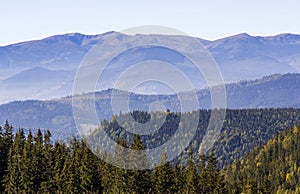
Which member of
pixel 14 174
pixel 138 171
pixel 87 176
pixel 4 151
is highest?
pixel 4 151

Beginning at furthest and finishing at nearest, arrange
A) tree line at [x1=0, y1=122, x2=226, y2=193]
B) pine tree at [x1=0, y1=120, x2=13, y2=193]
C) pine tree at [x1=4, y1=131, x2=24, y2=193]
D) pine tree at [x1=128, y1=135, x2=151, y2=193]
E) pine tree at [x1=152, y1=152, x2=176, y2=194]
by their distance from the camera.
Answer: pine tree at [x1=0, y1=120, x2=13, y2=193]
pine tree at [x1=4, y1=131, x2=24, y2=193]
pine tree at [x1=152, y1=152, x2=176, y2=194]
tree line at [x1=0, y1=122, x2=226, y2=193]
pine tree at [x1=128, y1=135, x2=151, y2=193]

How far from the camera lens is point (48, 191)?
92750 mm

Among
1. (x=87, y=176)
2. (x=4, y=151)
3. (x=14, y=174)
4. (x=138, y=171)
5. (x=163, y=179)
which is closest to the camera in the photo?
(x=138, y=171)

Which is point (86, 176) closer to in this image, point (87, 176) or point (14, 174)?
point (87, 176)

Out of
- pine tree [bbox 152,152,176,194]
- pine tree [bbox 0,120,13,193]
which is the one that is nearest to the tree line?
pine tree [bbox 152,152,176,194]

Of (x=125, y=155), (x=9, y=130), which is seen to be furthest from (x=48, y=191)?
(x=9, y=130)

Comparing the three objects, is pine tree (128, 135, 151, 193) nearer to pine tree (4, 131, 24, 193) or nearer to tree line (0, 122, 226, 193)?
tree line (0, 122, 226, 193)

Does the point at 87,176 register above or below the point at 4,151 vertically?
below

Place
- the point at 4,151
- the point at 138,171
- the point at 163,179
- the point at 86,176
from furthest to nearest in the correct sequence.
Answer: the point at 4,151 → the point at 163,179 → the point at 86,176 → the point at 138,171

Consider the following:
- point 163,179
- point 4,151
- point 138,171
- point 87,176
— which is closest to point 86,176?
point 87,176

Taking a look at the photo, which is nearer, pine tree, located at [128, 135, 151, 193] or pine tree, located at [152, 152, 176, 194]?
pine tree, located at [128, 135, 151, 193]

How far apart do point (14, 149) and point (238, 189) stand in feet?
148

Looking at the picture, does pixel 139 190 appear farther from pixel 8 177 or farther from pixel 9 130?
pixel 9 130

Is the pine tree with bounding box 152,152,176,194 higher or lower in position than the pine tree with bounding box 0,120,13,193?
lower
